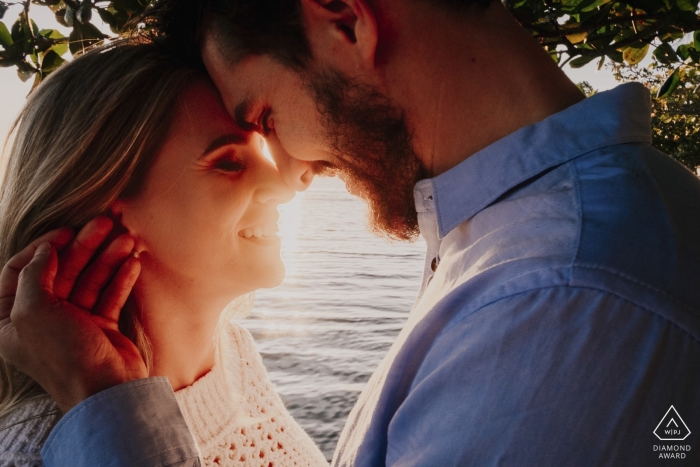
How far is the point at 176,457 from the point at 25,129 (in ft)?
5.35

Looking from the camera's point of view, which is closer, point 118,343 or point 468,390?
point 468,390

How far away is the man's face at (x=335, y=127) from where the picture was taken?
186 centimetres

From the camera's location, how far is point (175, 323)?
2.53m

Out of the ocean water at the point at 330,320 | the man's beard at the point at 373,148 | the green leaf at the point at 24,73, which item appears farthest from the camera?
the ocean water at the point at 330,320

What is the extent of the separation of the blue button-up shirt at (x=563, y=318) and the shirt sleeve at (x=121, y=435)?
0.61 meters

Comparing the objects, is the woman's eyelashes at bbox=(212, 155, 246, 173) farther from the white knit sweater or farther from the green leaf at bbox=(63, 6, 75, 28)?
the white knit sweater

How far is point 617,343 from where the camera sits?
1031 mm

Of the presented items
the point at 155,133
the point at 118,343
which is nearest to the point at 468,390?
the point at 118,343

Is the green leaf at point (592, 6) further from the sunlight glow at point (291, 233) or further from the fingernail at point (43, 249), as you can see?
the sunlight glow at point (291, 233)

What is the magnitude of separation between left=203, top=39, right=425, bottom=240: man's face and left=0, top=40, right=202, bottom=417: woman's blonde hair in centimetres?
35

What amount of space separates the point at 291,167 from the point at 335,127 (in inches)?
15.5

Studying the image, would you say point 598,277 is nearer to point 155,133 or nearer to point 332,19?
point 332,19

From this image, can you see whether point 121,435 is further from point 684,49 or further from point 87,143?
point 684,49

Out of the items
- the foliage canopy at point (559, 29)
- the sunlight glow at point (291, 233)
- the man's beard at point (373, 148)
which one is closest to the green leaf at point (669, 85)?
the foliage canopy at point (559, 29)
